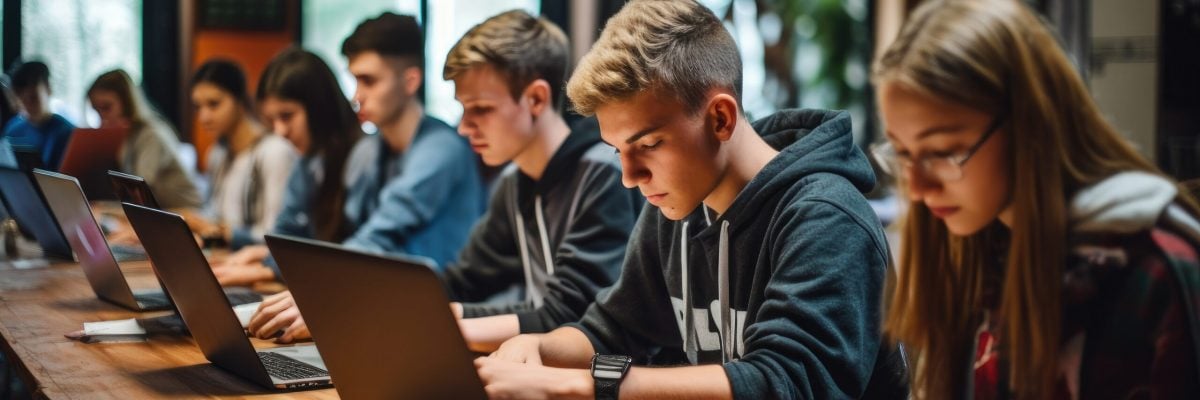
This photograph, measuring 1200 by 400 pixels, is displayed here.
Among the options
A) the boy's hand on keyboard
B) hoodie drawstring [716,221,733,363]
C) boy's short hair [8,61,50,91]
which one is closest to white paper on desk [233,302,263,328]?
the boy's hand on keyboard

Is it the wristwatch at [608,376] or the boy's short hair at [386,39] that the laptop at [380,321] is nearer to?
the wristwatch at [608,376]

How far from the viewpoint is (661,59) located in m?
1.47

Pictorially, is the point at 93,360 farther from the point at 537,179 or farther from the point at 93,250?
the point at 537,179

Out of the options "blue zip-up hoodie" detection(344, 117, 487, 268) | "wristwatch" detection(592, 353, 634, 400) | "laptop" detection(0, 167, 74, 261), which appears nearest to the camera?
"wristwatch" detection(592, 353, 634, 400)

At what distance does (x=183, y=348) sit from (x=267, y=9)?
20.0 feet

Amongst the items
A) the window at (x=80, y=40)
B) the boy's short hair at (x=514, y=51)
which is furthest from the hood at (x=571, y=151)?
the window at (x=80, y=40)

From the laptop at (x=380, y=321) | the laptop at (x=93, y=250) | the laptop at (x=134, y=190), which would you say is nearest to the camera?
the laptop at (x=380, y=321)

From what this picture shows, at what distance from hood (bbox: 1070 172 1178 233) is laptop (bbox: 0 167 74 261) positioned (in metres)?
2.18

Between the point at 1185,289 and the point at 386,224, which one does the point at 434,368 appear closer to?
the point at 1185,289

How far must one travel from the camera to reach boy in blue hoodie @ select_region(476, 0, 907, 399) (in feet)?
4.07

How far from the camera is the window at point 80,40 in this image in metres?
7.20

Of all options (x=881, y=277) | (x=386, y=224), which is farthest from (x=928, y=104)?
(x=386, y=224)

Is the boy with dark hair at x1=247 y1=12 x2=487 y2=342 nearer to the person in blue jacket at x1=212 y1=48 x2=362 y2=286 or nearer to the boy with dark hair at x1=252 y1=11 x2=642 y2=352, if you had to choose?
the person in blue jacket at x1=212 y1=48 x2=362 y2=286

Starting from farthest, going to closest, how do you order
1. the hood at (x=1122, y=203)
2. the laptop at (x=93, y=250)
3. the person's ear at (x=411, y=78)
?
the person's ear at (x=411, y=78) < the laptop at (x=93, y=250) < the hood at (x=1122, y=203)
